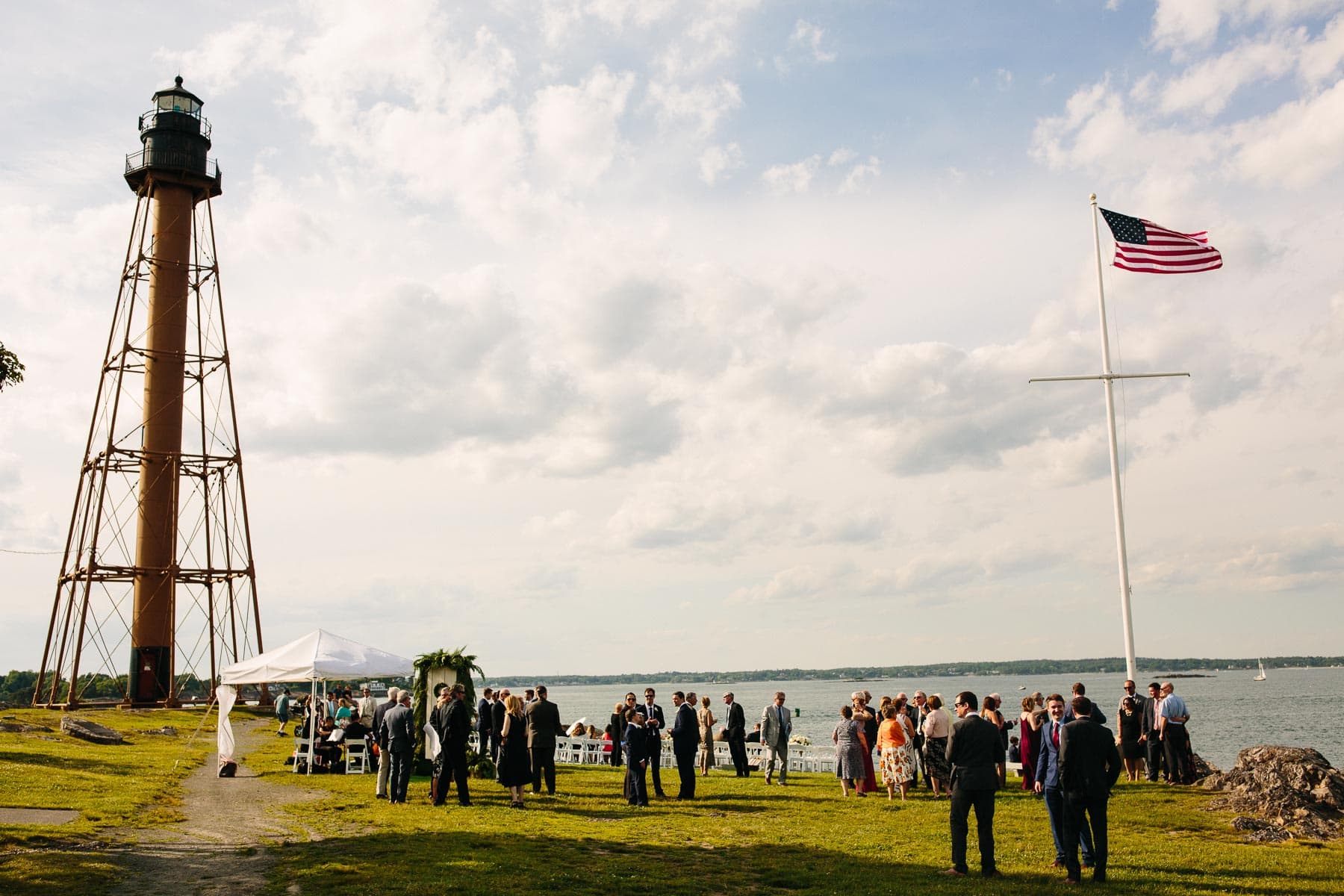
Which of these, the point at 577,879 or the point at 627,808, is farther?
the point at 627,808

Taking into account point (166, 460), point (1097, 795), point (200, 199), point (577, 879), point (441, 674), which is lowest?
point (577, 879)

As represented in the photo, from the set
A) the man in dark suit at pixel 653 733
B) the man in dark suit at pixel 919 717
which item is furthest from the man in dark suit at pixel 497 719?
A: the man in dark suit at pixel 919 717

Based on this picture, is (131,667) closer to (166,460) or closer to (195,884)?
(166,460)

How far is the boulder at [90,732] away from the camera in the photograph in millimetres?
26562

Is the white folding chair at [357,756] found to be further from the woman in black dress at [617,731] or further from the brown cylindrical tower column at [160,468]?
the brown cylindrical tower column at [160,468]

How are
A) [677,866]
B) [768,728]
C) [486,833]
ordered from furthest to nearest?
[768,728], [486,833], [677,866]

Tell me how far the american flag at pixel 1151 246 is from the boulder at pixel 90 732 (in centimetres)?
2582

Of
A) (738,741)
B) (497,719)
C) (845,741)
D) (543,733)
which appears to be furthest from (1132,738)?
(497,719)

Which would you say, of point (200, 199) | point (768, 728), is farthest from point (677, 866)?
point (200, 199)

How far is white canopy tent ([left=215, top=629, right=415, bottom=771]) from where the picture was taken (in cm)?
2030

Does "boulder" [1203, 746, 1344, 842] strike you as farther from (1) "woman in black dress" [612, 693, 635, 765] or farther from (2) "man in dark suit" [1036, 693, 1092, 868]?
(1) "woman in black dress" [612, 693, 635, 765]

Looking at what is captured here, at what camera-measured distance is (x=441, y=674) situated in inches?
748

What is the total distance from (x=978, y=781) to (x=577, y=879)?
3961mm

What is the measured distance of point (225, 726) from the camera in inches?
798
